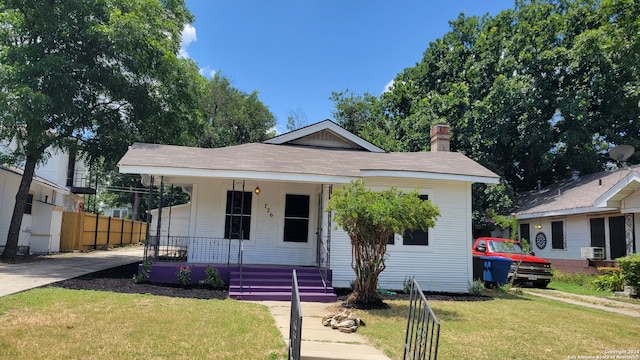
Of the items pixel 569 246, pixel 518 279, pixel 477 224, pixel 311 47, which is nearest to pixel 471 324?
pixel 518 279

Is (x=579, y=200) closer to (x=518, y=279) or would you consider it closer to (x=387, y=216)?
(x=518, y=279)

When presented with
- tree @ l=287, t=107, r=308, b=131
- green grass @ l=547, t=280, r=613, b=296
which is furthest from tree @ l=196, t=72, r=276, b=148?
green grass @ l=547, t=280, r=613, b=296

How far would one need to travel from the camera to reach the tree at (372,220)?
8547mm

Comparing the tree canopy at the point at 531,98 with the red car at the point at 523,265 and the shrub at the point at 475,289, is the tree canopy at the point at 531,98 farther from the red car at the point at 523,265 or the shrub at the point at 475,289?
the shrub at the point at 475,289

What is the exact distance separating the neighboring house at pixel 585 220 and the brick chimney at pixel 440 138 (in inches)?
230

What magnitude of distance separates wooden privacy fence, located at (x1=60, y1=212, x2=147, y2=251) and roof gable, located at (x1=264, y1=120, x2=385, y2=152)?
11.6m

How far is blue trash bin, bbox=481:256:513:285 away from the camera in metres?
13.1

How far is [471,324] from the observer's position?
7.94 metres

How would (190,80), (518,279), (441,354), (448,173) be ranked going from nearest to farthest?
1. (441,354)
2. (448,173)
3. (518,279)
4. (190,80)

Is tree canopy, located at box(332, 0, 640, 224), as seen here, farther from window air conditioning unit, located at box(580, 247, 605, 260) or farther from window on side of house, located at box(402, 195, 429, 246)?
window on side of house, located at box(402, 195, 429, 246)

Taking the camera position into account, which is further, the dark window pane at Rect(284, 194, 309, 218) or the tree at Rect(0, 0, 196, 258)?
the tree at Rect(0, 0, 196, 258)

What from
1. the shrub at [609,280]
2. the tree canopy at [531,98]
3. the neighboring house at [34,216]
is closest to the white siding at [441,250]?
the shrub at [609,280]

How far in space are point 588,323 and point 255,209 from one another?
27.9 ft

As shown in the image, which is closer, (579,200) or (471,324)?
(471,324)
